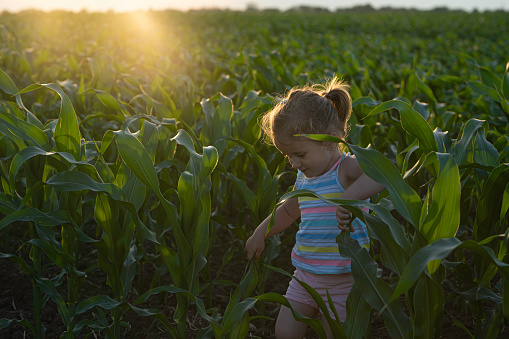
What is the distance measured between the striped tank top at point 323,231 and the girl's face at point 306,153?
0.05 m

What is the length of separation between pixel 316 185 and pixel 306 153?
0.15 metres

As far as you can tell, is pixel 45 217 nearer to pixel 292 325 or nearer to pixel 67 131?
pixel 67 131

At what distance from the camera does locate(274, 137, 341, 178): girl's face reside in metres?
1.97

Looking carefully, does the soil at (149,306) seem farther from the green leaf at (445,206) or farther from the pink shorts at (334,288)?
the green leaf at (445,206)

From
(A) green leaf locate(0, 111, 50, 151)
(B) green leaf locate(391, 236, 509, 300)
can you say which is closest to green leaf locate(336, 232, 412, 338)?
(B) green leaf locate(391, 236, 509, 300)

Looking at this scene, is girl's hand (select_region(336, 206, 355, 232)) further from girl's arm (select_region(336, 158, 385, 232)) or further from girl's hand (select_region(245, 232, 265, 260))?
girl's hand (select_region(245, 232, 265, 260))

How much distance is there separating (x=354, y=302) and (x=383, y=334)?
3.22ft

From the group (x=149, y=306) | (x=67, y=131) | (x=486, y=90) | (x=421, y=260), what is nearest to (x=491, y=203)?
(x=421, y=260)

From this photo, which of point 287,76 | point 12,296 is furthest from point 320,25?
point 12,296

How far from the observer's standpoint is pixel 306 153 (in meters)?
1.99

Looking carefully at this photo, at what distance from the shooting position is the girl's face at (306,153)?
197cm

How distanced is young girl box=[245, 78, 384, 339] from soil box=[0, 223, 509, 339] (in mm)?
469

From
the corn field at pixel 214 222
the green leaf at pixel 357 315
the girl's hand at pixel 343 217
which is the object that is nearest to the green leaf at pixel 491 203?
the corn field at pixel 214 222

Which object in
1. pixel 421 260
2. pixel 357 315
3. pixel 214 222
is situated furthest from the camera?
pixel 214 222
